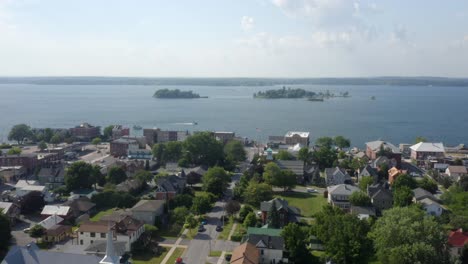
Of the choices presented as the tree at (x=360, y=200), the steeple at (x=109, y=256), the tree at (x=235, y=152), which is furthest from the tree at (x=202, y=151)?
the steeple at (x=109, y=256)

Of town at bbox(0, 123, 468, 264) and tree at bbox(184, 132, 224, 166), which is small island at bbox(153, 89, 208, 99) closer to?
town at bbox(0, 123, 468, 264)

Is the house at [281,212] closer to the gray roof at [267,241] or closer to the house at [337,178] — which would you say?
the gray roof at [267,241]

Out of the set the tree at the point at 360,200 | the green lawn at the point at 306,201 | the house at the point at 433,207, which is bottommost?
the green lawn at the point at 306,201

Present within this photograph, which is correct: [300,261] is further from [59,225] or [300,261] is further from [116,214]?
[59,225]

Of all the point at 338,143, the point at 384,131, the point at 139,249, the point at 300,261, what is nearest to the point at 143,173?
the point at 139,249

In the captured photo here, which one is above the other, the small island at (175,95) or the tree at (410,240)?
the tree at (410,240)

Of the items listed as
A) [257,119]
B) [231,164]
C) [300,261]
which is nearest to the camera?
[300,261]

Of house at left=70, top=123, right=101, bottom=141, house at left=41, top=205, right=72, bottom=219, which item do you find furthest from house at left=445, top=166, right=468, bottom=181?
house at left=70, top=123, right=101, bottom=141
